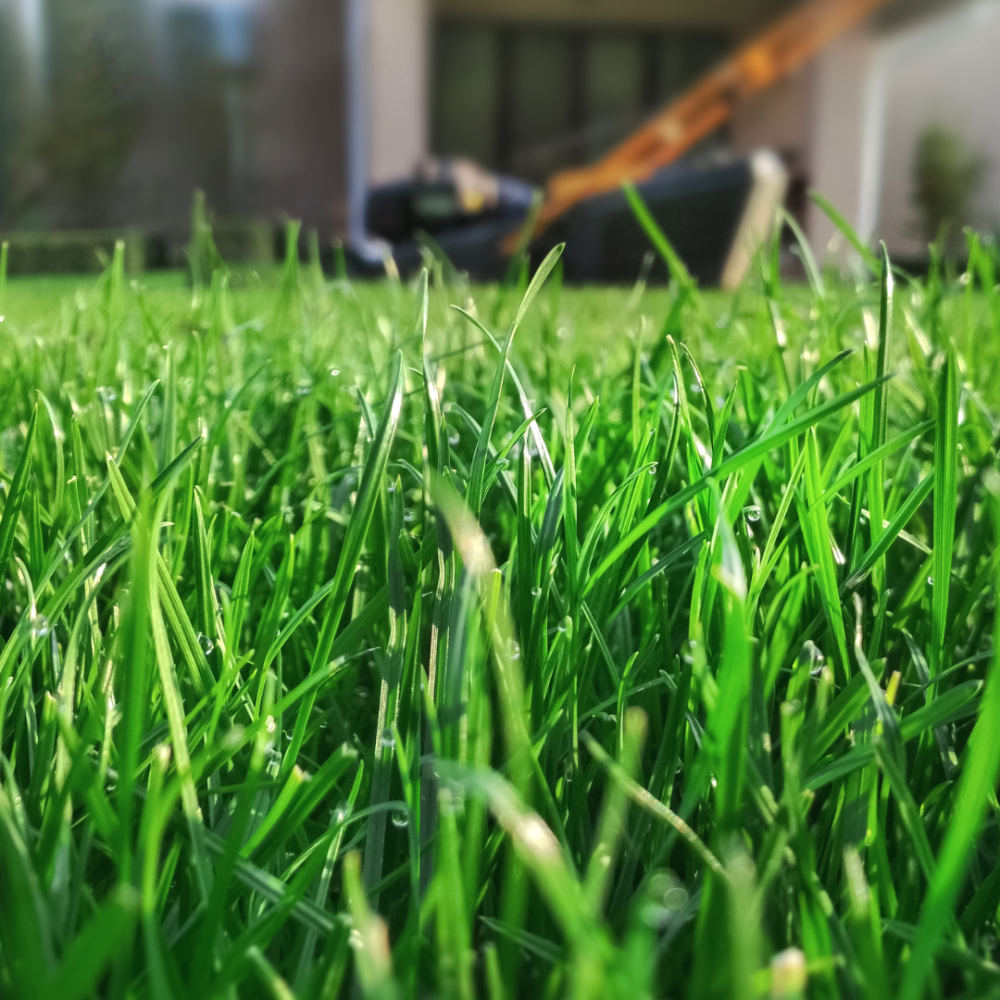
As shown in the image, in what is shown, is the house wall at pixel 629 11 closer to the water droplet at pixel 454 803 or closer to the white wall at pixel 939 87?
the white wall at pixel 939 87

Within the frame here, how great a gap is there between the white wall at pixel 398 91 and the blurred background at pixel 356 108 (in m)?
0.02

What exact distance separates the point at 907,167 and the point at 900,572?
28.2ft

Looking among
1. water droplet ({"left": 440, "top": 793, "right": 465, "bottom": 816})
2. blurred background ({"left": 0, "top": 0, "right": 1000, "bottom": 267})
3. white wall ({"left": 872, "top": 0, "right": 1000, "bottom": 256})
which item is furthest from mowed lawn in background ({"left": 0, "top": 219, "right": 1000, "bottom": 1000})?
white wall ({"left": 872, "top": 0, "right": 1000, "bottom": 256})

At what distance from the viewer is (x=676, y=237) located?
387 cm

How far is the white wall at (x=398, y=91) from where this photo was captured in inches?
324

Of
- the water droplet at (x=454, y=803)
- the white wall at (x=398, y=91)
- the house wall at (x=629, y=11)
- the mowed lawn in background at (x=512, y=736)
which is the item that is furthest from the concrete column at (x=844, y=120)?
the water droplet at (x=454, y=803)

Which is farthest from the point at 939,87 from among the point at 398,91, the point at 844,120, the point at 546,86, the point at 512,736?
the point at 512,736

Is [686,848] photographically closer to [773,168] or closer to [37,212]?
[773,168]

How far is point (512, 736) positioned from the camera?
5.9 inches

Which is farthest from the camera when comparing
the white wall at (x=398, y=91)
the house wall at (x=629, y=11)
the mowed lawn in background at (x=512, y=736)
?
the house wall at (x=629, y=11)

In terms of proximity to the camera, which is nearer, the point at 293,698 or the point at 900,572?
the point at 293,698

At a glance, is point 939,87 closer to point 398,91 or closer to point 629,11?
point 629,11

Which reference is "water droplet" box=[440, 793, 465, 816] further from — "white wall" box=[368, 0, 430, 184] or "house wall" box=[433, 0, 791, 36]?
"house wall" box=[433, 0, 791, 36]

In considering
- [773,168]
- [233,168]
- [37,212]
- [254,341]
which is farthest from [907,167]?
[254,341]
